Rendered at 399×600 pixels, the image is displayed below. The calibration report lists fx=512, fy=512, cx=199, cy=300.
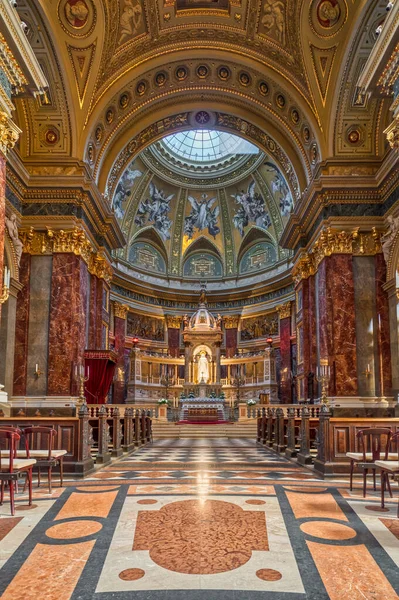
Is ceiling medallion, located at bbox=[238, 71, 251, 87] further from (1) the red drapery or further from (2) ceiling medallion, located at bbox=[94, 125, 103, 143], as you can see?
(1) the red drapery

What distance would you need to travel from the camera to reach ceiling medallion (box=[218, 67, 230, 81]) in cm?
1767

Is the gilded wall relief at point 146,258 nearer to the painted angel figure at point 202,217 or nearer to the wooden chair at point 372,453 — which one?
the painted angel figure at point 202,217

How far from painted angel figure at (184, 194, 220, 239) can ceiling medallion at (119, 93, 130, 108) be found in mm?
13972

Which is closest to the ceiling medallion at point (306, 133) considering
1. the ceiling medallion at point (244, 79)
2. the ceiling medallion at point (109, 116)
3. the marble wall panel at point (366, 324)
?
the ceiling medallion at point (244, 79)

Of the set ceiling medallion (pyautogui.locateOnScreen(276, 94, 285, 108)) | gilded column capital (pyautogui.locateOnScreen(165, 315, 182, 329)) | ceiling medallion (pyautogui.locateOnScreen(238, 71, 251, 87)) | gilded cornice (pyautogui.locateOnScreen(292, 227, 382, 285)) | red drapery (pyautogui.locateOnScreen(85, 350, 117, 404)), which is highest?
ceiling medallion (pyautogui.locateOnScreen(238, 71, 251, 87))

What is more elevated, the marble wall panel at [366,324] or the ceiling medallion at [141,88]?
the ceiling medallion at [141,88]

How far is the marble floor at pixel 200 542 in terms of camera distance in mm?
3641

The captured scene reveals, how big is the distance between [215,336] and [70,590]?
77.5 ft

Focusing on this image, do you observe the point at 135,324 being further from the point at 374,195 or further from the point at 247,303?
the point at 374,195

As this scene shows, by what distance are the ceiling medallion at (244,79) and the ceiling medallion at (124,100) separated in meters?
3.96

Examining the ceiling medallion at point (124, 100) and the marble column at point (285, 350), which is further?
the marble column at point (285, 350)

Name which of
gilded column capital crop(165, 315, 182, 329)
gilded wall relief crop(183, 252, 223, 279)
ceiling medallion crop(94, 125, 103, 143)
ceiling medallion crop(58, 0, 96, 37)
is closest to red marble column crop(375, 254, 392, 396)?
ceiling medallion crop(94, 125, 103, 143)

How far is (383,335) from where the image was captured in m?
14.2

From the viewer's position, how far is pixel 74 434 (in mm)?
9141
